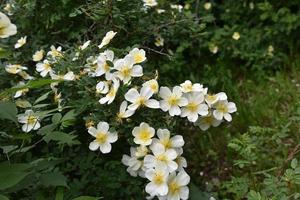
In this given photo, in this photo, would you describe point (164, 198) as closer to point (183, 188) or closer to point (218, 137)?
point (183, 188)

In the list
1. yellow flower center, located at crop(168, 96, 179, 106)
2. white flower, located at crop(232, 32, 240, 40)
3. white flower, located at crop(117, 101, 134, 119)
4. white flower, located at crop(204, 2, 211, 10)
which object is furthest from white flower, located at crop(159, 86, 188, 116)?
white flower, located at crop(204, 2, 211, 10)

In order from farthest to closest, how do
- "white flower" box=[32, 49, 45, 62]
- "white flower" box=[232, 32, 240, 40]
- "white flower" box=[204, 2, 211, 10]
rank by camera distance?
"white flower" box=[204, 2, 211, 10], "white flower" box=[232, 32, 240, 40], "white flower" box=[32, 49, 45, 62]

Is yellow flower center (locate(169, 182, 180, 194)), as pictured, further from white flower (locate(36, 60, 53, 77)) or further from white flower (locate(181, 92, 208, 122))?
white flower (locate(36, 60, 53, 77))

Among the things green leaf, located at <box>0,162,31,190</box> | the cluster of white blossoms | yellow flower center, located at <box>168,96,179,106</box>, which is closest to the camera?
green leaf, located at <box>0,162,31,190</box>

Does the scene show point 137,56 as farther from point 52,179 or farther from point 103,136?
point 52,179

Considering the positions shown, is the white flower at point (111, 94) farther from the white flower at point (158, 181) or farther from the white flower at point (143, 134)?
the white flower at point (158, 181)

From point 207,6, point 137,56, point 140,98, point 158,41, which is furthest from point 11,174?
point 207,6
